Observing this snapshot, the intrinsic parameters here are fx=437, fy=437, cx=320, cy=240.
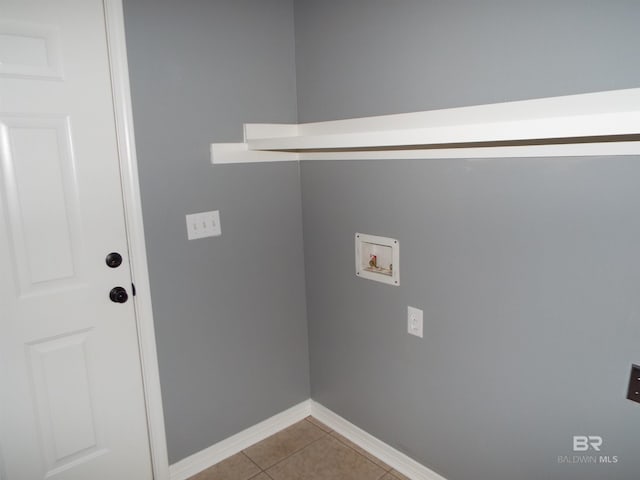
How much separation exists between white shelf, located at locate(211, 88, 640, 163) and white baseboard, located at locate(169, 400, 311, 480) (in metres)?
1.40

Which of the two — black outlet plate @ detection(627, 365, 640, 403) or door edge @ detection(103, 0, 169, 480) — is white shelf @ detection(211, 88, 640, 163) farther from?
black outlet plate @ detection(627, 365, 640, 403)

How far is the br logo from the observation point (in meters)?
1.43

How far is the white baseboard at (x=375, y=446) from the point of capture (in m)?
1.99

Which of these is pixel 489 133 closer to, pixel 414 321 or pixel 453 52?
pixel 453 52

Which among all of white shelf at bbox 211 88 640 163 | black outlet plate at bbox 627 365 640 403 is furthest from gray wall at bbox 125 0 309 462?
black outlet plate at bbox 627 365 640 403

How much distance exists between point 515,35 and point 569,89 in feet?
0.85

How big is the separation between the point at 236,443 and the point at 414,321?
3.75 ft

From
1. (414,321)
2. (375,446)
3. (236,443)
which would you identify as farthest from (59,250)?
(375,446)

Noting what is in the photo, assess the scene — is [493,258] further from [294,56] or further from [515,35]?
[294,56]

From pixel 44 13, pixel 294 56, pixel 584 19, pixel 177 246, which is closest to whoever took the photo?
pixel 584 19

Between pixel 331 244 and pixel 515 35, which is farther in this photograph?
pixel 331 244

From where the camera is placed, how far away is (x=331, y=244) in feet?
7.28

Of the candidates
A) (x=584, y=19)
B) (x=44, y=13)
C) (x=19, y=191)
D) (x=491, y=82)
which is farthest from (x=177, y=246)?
(x=584, y=19)

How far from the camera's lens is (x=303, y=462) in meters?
2.15
